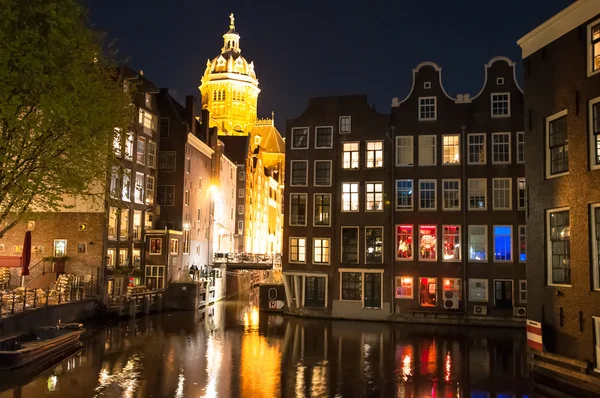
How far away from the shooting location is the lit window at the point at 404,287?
44875 millimetres

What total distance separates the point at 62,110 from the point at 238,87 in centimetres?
13013

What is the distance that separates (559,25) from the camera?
2291 cm

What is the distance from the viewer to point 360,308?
45.3 meters

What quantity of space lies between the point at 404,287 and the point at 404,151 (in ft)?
36.3


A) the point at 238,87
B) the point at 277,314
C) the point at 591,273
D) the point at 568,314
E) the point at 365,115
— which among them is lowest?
the point at 277,314

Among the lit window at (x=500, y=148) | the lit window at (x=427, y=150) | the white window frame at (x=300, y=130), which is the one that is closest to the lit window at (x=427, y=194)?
the lit window at (x=427, y=150)

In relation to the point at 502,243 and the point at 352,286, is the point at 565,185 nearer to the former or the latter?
the point at 502,243

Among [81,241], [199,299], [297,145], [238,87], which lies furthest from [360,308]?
[238,87]

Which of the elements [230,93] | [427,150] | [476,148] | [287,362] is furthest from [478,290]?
[230,93]

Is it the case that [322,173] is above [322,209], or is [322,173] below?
above

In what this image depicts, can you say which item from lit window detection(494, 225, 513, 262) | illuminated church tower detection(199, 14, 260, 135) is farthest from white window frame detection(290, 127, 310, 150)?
illuminated church tower detection(199, 14, 260, 135)

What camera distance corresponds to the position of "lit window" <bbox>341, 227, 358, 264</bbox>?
46.4m

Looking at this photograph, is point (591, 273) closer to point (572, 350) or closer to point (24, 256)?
point (572, 350)

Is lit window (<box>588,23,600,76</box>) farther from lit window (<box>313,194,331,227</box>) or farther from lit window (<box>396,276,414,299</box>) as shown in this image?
lit window (<box>313,194,331,227</box>)
